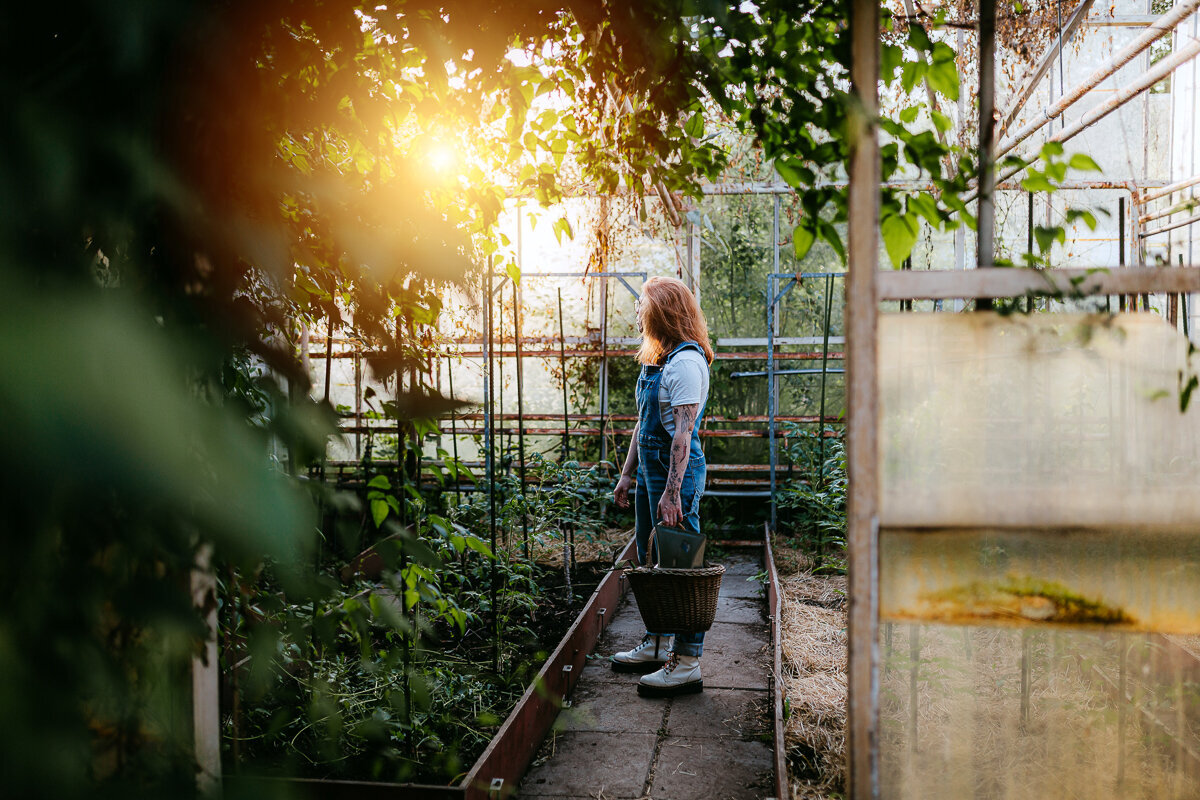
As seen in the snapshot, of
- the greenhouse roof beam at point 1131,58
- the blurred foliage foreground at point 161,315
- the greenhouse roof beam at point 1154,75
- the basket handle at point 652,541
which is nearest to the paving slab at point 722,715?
the basket handle at point 652,541

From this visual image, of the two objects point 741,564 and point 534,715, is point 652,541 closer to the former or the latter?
point 534,715

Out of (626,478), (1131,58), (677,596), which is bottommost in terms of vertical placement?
(677,596)

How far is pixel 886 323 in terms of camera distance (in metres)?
1.16

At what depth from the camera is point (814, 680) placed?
10.4 feet

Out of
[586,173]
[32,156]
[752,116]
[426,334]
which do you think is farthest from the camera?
→ [426,334]

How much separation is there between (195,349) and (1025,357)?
1126mm

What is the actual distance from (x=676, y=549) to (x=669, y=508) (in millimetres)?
197

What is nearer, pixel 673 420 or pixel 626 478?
pixel 673 420

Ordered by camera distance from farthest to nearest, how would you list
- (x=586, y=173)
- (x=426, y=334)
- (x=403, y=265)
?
(x=426, y=334) → (x=586, y=173) → (x=403, y=265)

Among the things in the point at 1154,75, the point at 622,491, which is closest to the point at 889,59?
the point at 622,491

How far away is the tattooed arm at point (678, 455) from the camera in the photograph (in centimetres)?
312

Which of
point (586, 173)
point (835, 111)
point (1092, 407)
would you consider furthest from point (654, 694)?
point (835, 111)

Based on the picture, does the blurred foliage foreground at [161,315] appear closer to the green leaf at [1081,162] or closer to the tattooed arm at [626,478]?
the green leaf at [1081,162]

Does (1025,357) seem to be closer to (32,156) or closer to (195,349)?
(195,349)
